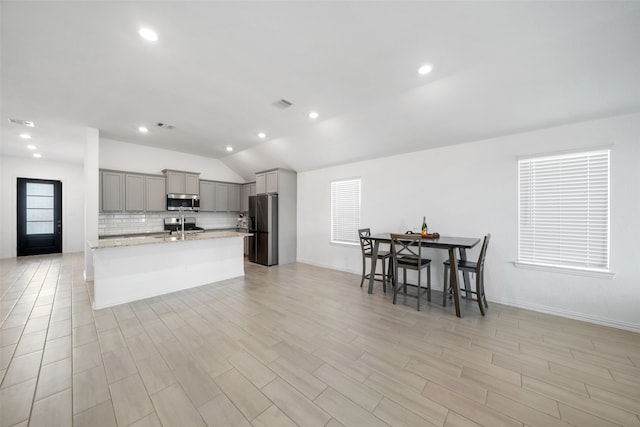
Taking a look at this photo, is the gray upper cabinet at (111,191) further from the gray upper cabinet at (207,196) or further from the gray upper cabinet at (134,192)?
the gray upper cabinet at (207,196)

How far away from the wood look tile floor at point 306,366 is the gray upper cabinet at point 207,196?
12.3 ft

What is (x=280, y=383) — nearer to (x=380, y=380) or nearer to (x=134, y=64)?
(x=380, y=380)

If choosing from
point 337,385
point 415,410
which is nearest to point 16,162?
point 337,385

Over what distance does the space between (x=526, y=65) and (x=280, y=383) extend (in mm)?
3877

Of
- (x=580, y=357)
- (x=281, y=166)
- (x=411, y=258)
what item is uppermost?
(x=281, y=166)

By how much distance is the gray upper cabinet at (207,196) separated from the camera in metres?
6.85

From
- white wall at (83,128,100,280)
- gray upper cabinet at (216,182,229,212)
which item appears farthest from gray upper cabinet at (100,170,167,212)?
gray upper cabinet at (216,182,229,212)

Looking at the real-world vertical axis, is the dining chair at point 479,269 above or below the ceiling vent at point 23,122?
below

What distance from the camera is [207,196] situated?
22.8 feet

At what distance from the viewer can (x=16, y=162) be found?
21.3 ft

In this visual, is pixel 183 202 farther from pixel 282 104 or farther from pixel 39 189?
pixel 39 189

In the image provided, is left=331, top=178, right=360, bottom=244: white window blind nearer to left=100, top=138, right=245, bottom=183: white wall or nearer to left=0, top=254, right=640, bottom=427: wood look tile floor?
left=0, top=254, right=640, bottom=427: wood look tile floor

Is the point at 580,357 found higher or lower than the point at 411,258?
lower

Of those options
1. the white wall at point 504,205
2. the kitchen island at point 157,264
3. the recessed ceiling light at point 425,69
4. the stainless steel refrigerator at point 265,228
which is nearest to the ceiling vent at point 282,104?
the recessed ceiling light at point 425,69
